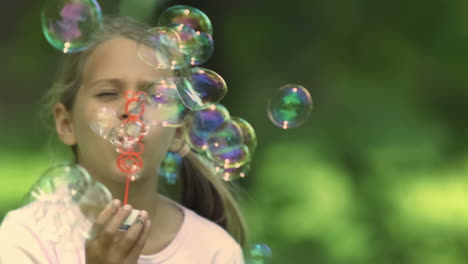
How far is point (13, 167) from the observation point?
17.5 feet

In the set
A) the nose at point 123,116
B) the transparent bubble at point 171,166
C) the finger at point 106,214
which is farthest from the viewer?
the transparent bubble at point 171,166

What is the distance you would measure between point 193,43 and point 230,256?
0.70 meters

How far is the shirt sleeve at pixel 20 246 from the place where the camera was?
2.13 metres

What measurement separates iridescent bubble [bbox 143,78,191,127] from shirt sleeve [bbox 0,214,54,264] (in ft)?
1.46

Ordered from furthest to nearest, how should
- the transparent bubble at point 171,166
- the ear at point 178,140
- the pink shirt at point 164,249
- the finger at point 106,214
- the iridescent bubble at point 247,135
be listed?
the iridescent bubble at point 247,135 < the transparent bubble at point 171,166 < the ear at point 178,140 < the pink shirt at point 164,249 < the finger at point 106,214

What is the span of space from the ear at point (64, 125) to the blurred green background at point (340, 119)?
2445 mm

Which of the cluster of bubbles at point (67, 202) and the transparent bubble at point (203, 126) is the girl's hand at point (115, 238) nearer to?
the cluster of bubbles at point (67, 202)

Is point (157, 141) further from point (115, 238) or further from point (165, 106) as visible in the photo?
point (115, 238)

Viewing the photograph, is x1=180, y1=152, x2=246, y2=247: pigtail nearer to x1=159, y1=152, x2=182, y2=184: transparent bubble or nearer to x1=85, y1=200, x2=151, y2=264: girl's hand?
x1=159, y1=152, x2=182, y2=184: transparent bubble

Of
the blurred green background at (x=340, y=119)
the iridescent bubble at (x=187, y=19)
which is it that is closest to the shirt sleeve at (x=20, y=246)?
the iridescent bubble at (x=187, y=19)

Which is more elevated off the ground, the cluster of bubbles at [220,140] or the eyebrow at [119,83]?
the cluster of bubbles at [220,140]

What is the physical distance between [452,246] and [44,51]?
3.04m

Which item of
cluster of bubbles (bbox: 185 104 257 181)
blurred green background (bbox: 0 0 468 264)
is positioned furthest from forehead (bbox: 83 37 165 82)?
blurred green background (bbox: 0 0 468 264)

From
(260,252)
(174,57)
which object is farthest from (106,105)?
(260,252)
